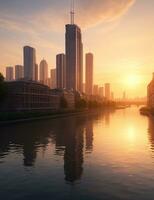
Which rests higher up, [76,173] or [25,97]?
[25,97]

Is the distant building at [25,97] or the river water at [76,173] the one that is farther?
the distant building at [25,97]

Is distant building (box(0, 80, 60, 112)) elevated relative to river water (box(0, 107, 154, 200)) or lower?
elevated

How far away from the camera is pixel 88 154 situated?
35.4 metres

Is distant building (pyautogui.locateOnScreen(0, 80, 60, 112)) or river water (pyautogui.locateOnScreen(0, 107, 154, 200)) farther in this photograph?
distant building (pyautogui.locateOnScreen(0, 80, 60, 112))

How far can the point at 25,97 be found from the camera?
128m

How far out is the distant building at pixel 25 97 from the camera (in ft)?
398

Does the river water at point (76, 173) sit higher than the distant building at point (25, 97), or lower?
lower

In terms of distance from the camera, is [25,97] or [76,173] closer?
[76,173]

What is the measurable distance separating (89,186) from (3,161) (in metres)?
12.7

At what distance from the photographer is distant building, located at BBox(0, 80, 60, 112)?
12144 cm

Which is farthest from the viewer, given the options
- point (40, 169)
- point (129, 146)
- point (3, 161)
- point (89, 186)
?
point (129, 146)

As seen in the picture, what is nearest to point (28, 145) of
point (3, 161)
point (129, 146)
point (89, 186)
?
point (3, 161)

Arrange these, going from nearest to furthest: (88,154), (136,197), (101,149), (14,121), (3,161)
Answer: (136,197)
(3,161)
(88,154)
(101,149)
(14,121)

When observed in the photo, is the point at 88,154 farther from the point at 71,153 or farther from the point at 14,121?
the point at 14,121
